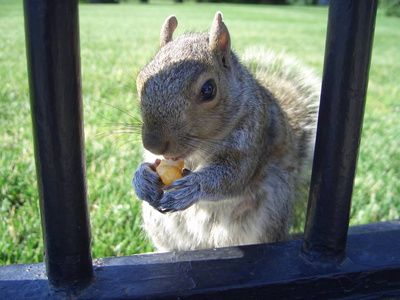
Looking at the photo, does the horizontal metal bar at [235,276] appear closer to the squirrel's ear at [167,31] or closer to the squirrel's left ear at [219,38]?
the squirrel's left ear at [219,38]

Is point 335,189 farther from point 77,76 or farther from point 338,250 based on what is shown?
point 77,76

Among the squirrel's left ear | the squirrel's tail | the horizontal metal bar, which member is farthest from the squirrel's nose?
the squirrel's tail

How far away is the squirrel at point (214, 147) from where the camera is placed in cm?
124

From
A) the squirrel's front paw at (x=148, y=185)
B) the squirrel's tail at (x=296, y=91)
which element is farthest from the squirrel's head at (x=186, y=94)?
the squirrel's tail at (x=296, y=91)

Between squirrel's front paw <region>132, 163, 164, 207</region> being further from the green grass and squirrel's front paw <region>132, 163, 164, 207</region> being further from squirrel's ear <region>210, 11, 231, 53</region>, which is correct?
squirrel's ear <region>210, 11, 231, 53</region>

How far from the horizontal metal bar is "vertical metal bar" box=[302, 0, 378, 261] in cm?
6

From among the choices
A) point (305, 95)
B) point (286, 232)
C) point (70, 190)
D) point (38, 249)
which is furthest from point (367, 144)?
point (70, 190)

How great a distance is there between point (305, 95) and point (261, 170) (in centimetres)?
64

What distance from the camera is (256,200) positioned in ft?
5.13

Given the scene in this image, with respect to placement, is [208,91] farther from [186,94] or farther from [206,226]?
[206,226]

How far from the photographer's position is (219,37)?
143 centimetres

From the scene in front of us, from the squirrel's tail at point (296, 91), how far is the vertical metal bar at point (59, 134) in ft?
3.45

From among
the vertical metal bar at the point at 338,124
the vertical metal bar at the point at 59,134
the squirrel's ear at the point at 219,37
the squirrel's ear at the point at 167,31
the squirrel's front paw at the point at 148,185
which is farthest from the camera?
the squirrel's ear at the point at 167,31

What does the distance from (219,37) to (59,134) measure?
76cm
